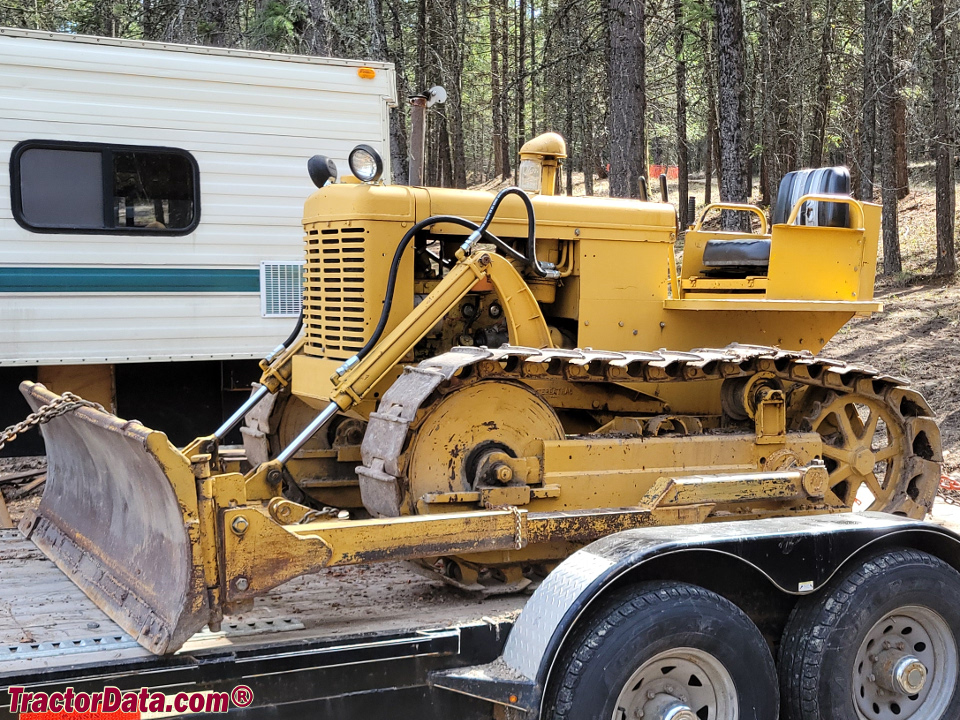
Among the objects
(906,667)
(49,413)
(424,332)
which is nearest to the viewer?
(906,667)

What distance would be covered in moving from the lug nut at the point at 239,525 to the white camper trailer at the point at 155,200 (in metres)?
4.91

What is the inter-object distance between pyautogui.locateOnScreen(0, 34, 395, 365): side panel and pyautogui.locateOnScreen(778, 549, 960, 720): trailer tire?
224 inches

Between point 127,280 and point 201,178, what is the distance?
3.46ft

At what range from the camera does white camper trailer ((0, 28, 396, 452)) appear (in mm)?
7754

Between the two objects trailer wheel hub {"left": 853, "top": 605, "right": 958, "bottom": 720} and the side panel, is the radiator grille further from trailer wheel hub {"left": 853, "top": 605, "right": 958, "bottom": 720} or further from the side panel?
the side panel

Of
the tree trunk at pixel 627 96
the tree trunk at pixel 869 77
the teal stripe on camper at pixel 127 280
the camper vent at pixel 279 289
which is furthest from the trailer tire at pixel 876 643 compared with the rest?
the tree trunk at pixel 869 77

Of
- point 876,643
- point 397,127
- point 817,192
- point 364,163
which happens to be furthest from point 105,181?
point 397,127

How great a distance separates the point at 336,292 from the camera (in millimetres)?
5258

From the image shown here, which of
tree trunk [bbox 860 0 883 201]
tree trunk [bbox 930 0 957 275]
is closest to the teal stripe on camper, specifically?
tree trunk [bbox 930 0 957 275]

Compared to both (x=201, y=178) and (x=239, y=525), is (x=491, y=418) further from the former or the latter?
(x=201, y=178)

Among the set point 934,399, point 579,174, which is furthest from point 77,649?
point 579,174

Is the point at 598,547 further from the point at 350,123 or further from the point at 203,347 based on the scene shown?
the point at 350,123

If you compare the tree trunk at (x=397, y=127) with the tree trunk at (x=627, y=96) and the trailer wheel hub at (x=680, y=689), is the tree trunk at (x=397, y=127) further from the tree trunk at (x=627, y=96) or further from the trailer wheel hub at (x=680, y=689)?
the trailer wheel hub at (x=680, y=689)

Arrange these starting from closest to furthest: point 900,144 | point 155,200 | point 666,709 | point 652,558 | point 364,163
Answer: point 666,709 < point 652,558 < point 364,163 < point 155,200 < point 900,144
